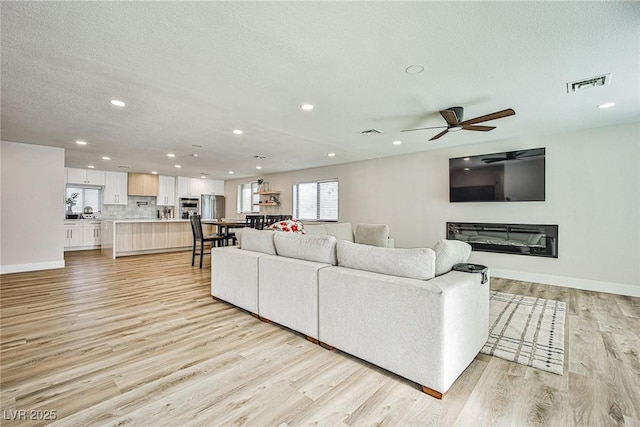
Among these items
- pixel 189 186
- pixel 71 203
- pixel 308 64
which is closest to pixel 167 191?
pixel 189 186

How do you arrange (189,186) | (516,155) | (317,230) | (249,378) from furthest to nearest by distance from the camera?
(189,186)
(317,230)
(516,155)
(249,378)

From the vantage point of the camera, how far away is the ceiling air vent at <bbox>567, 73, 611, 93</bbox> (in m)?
2.51

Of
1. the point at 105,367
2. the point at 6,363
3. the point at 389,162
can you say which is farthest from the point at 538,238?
the point at 6,363

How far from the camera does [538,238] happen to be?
14.6ft

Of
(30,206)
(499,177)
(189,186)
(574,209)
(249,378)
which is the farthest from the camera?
(189,186)

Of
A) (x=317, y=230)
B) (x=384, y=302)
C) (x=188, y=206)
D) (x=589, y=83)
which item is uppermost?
(x=589, y=83)

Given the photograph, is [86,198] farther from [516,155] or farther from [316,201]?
[516,155]

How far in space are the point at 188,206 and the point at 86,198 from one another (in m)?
2.86

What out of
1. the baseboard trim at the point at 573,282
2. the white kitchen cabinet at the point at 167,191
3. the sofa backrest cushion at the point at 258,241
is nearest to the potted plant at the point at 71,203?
the white kitchen cabinet at the point at 167,191

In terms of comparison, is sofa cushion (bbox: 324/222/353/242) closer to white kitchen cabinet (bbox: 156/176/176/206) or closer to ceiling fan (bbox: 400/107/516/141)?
ceiling fan (bbox: 400/107/516/141)

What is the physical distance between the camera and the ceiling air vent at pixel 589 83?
2513mm

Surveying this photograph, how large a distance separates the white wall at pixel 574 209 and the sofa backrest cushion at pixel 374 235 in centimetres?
131

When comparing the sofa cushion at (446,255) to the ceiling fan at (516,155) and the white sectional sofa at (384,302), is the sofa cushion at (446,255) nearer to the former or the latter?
the white sectional sofa at (384,302)

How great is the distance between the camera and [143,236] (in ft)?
23.0
